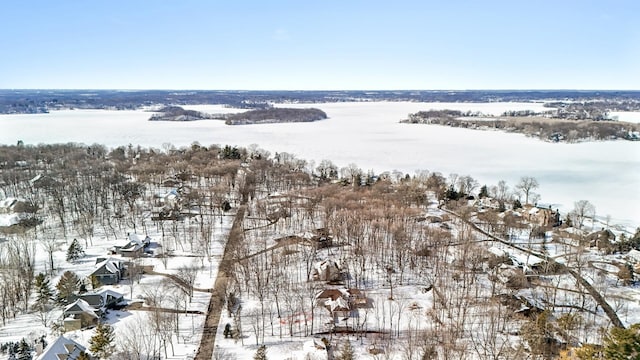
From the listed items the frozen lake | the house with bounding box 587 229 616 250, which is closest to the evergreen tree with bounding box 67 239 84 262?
the house with bounding box 587 229 616 250

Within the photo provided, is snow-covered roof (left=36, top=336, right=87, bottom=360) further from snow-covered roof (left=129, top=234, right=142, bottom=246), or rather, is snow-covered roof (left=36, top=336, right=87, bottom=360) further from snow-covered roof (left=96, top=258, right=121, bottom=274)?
snow-covered roof (left=129, top=234, right=142, bottom=246)

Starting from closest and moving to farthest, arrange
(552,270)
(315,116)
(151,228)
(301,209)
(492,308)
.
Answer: (492,308) → (552,270) → (151,228) → (301,209) → (315,116)

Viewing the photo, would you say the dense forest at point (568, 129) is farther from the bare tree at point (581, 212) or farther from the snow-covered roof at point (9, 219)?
the snow-covered roof at point (9, 219)

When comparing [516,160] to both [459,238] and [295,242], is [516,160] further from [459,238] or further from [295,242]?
[295,242]

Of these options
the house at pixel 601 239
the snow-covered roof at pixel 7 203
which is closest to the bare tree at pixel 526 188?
the house at pixel 601 239

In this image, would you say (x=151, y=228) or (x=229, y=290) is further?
(x=151, y=228)

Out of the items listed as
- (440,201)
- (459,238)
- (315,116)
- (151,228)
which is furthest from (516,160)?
(315,116)

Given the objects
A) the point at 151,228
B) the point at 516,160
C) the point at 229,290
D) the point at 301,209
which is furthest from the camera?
the point at 516,160

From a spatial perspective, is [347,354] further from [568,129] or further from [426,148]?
[568,129]
